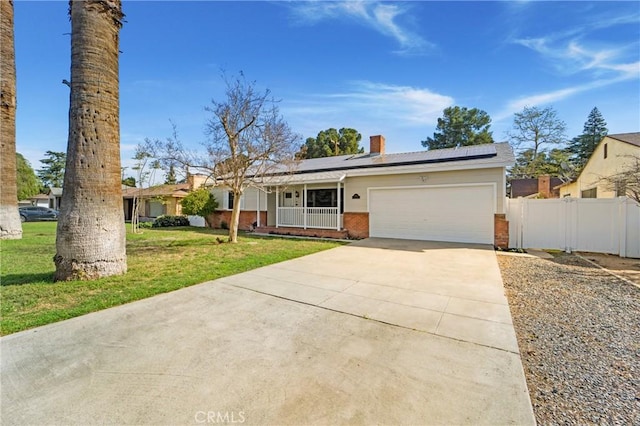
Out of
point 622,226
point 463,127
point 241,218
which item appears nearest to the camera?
point 622,226

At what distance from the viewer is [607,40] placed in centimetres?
1017

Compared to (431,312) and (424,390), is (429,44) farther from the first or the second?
(424,390)

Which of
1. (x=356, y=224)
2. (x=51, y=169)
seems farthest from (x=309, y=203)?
(x=51, y=169)

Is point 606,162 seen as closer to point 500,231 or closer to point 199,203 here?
point 500,231

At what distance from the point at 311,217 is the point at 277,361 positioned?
12.0m

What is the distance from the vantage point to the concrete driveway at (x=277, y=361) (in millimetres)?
2148

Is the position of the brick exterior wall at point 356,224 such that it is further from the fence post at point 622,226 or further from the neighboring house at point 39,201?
the neighboring house at point 39,201

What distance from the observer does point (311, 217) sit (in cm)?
1478

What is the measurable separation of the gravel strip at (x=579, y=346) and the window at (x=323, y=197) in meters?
9.95

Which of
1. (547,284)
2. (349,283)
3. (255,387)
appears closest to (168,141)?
(349,283)

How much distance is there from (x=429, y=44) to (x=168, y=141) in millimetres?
10894

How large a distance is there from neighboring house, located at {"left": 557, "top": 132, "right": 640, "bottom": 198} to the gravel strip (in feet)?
32.6

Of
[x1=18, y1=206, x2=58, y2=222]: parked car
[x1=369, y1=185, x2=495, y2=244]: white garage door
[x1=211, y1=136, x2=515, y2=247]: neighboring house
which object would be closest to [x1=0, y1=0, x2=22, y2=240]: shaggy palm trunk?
[x1=211, y1=136, x2=515, y2=247]: neighboring house

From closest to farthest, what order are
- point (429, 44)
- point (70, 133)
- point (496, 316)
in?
point (496, 316) < point (70, 133) < point (429, 44)
